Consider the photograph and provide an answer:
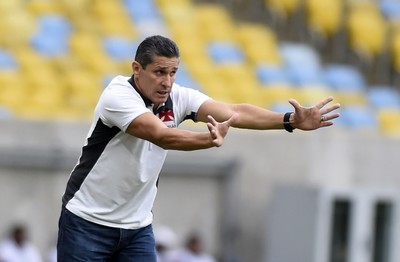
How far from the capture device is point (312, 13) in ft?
62.6

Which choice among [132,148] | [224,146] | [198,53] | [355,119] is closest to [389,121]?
[355,119]

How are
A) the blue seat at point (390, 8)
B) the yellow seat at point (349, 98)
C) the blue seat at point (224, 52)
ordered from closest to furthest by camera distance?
the yellow seat at point (349, 98)
the blue seat at point (224, 52)
the blue seat at point (390, 8)

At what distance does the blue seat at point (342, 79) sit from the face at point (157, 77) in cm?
1127

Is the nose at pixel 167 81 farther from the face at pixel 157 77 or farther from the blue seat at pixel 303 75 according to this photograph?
the blue seat at pixel 303 75

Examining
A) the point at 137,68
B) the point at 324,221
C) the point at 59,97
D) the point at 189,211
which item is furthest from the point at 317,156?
the point at 137,68

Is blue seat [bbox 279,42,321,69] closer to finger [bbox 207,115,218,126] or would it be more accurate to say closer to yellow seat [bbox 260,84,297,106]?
yellow seat [bbox 260,84,297,106]

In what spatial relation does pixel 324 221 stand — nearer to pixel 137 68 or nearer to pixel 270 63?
pixel 270 63

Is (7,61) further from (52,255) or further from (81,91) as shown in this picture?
(52,255)

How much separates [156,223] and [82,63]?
8.58 ft

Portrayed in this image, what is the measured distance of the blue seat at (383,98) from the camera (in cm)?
1758

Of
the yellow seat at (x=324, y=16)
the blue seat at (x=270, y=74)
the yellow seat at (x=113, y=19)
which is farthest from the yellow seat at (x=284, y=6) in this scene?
the yellow seat at (x=113, y=19)

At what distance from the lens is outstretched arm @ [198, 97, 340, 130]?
673 cm

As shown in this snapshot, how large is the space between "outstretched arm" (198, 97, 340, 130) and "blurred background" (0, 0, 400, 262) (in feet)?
25.0

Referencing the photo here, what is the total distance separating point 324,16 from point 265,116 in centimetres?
1245
